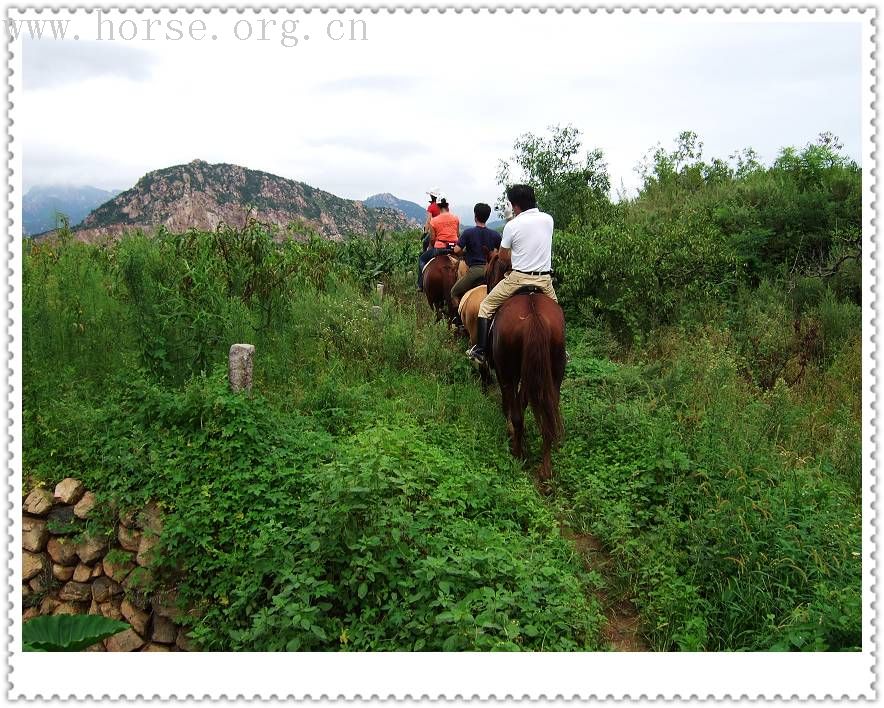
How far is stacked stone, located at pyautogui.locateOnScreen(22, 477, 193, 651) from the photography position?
476cm

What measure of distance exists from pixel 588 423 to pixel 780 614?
2940 millimetres

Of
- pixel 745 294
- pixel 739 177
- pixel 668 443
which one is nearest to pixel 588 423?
pixel 668 443

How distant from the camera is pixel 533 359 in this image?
6.09m

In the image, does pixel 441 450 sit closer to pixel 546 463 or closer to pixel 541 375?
pixel 546 463

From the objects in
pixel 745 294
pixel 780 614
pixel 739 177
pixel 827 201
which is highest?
pixel 739 177

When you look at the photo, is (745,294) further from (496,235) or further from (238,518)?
(238,518)

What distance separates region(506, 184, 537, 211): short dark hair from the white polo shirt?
93 mm

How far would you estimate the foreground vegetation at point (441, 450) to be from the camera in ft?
13.3

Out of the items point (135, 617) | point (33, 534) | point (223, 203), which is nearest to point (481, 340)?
point (135, 617)

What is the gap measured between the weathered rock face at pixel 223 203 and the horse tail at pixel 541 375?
4.54m

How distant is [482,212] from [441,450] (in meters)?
4.73

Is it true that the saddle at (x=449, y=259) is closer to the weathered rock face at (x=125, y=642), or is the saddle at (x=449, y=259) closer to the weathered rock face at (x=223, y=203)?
the weathered rock face at (x=223, y=203)

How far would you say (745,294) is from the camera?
420 inches

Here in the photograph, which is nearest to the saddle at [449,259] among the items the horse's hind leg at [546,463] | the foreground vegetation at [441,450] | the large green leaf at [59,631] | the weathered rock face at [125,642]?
the foreground vegetation at [441,450]
